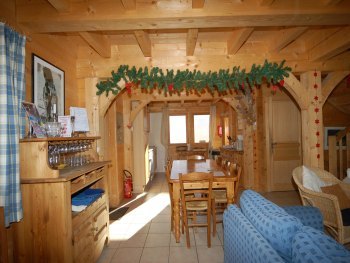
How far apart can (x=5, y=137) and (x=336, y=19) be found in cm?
315

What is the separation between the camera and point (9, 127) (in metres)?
1.65

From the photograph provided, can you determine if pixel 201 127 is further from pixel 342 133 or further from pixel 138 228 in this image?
pixel 138 228

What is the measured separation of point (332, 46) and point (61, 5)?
10.7 ft

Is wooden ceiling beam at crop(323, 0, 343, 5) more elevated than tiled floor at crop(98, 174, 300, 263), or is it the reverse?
wooden ceiling beam at crop(323, 0, 343, 5)

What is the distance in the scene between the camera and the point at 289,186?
199 inches

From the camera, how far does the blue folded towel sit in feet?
7.02

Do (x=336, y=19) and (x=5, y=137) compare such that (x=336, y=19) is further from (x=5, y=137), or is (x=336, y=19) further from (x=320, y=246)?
(x=5, y=137)

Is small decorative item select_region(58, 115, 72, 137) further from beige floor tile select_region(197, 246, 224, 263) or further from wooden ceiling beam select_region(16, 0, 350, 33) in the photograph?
beige floor tile select_region(197, 246, 224, 263)

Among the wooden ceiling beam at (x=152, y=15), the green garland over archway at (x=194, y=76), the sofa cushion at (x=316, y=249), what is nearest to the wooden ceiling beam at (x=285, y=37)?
the green garland over archway at (x=194, y=76)

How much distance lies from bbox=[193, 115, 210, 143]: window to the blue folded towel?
20.5ft

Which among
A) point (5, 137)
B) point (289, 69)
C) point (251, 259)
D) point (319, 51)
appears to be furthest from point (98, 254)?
point (319, 51)

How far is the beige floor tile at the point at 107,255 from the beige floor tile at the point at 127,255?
46mm

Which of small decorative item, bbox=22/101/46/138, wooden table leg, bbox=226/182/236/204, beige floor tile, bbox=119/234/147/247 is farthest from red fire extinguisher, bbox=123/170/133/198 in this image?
small decorative item, bbox=22/101/46/138

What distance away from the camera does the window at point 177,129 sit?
28.0ft
